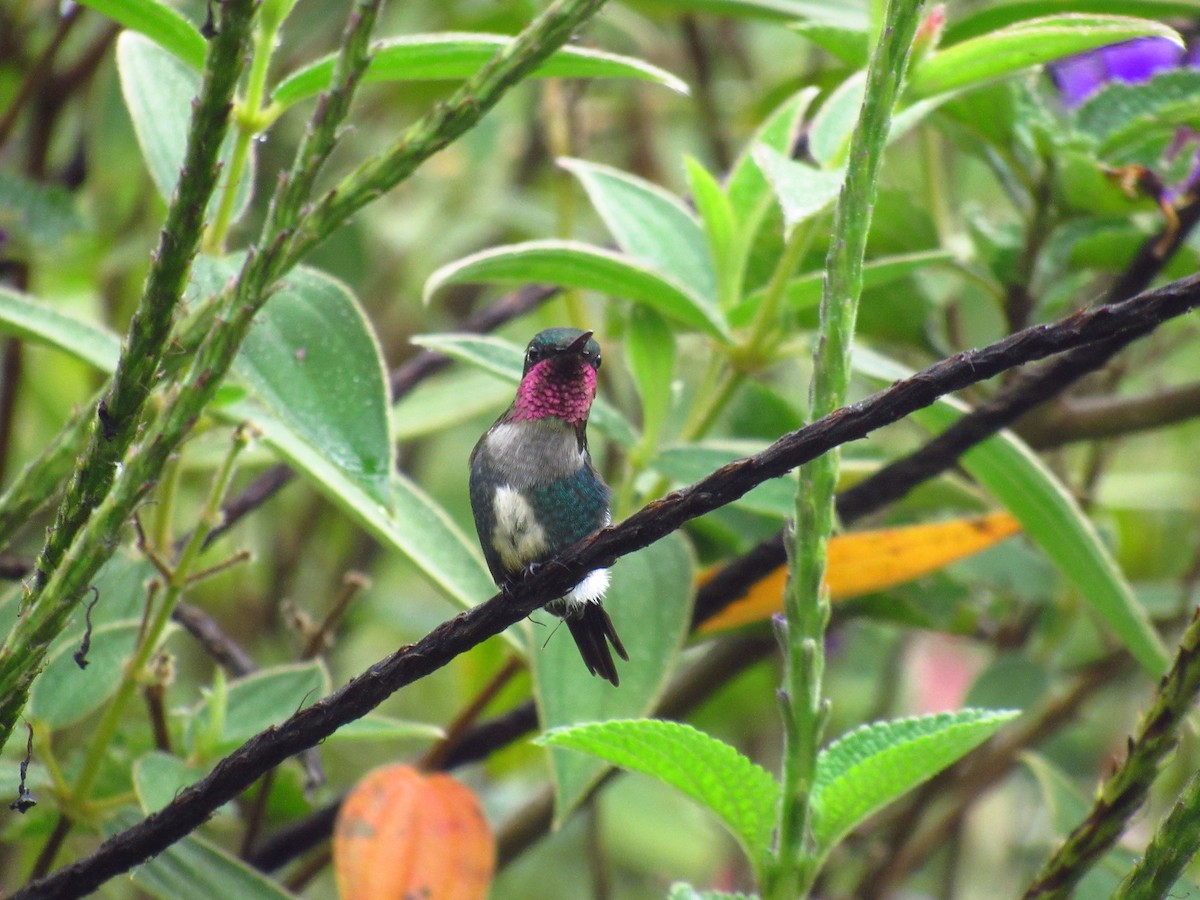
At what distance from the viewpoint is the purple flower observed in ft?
8.45

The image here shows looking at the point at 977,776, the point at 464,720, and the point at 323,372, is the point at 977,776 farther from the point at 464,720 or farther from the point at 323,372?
the point at 323,372

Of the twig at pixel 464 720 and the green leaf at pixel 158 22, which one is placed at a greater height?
the green leaf at pixel 158 22

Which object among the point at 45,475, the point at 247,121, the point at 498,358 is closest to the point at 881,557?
the point at 498,358

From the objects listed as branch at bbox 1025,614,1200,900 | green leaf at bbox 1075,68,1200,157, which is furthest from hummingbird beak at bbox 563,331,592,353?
green leaf at bbox 1075,68,1200,157

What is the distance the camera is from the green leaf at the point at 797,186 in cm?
143

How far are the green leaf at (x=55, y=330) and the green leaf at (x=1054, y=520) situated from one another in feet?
3.29

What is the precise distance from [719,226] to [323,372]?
719mm

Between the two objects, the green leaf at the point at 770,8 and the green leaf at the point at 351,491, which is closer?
the green leaf at the point at 351,491

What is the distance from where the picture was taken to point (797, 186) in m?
1.52

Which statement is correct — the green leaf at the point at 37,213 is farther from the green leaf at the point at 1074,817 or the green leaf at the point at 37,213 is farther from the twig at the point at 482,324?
the green leaf at the point at 1074,817

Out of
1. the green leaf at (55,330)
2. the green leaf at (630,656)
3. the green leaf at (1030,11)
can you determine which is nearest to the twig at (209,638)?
the green leaf at (55,330)

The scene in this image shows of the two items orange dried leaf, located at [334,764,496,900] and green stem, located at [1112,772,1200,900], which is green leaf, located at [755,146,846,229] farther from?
orange dried leaf, located at [334,764,496,900]

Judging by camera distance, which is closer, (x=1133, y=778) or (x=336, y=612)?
(x=1133, y=778)

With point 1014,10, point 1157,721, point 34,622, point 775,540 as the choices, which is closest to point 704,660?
point 775,540
